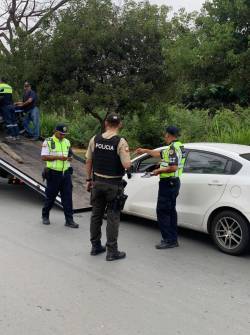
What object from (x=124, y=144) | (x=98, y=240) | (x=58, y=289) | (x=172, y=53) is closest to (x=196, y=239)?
(x=98, y=240)

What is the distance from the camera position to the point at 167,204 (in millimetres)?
6160

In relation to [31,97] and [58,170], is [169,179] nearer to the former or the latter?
[58,170]

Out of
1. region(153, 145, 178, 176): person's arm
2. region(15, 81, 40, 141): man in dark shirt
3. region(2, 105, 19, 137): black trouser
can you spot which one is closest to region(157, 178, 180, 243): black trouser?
region(153, 145, 178, 176): person's arm

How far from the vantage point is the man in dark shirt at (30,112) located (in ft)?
37.6

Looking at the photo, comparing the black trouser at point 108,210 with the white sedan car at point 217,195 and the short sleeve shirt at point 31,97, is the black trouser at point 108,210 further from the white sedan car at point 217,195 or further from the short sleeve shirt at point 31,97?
the short sleeve shirt at point 31,97

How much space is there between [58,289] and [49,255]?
117 cm

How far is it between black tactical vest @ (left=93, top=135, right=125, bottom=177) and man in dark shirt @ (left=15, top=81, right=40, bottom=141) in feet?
20.1

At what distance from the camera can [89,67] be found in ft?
40.1

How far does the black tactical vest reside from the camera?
18.1 ft

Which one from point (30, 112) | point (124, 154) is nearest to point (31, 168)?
point (30, 112)

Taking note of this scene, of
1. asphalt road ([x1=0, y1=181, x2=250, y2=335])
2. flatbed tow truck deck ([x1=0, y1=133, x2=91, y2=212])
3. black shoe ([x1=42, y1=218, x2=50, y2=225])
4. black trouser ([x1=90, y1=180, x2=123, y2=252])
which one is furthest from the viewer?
flatbed tow truck deck ([x1=0, y1=133, x2=91, y2=212])

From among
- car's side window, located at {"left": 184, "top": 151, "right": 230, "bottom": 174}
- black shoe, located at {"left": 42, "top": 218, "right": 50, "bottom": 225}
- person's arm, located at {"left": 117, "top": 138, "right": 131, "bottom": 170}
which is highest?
person's arm, located at {"left": 117, "top": 138, "right": 131, "bottom": 170}

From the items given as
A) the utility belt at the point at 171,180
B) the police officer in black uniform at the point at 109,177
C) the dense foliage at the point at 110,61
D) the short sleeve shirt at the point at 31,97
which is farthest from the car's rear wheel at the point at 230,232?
the short sleeve shirt at the point at 31,97

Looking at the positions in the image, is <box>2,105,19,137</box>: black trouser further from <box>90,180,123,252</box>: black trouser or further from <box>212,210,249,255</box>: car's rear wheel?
<box>212,210,249,255</box>: car's rear wheel
